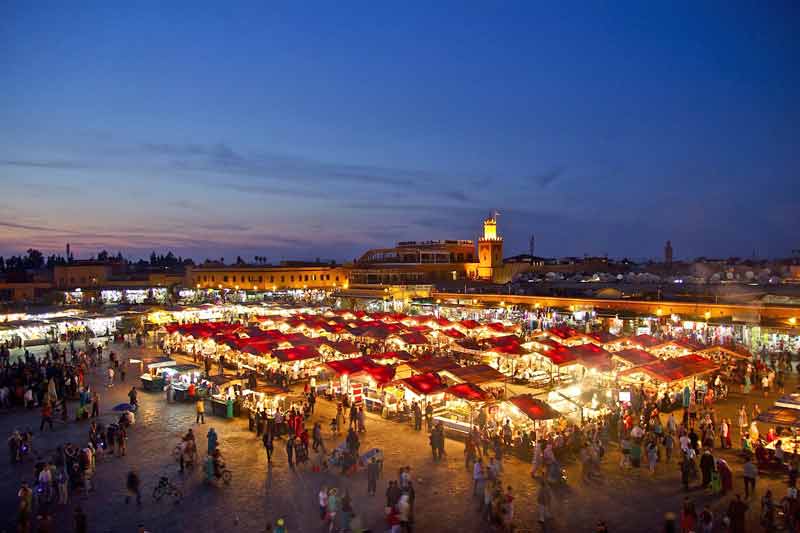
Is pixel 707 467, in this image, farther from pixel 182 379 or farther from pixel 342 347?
pixel 182 379

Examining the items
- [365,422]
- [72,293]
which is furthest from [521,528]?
[72,293]

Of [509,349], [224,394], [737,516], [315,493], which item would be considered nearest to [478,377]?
[509,349]

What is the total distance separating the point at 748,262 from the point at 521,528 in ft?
341

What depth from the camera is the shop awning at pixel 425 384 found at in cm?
1496

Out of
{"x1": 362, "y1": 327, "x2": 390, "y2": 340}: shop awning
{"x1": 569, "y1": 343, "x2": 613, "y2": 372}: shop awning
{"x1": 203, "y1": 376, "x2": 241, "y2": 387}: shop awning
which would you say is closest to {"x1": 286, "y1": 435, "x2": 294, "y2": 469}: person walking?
{"x1": 203, "y1": 376, "x2": 241, "y2": 387}: shop awning

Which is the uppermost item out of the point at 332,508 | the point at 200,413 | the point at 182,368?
the point at 182,368

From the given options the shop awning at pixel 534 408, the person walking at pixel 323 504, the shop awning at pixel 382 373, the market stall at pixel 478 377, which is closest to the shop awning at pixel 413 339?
the shop awning at pixel 382 373

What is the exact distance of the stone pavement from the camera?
9.54 metres

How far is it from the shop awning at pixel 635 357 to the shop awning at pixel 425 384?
733 cm

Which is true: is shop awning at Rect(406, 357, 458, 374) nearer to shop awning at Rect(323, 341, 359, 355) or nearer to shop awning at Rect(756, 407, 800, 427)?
shop awning at Rect(323, 341, 359, 355)

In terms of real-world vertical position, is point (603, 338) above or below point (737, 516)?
above

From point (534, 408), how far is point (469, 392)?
1.93 metres

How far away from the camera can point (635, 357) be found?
62.8 feet

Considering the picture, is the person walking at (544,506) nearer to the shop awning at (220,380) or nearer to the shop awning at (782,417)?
the shop awning at (782,417)
